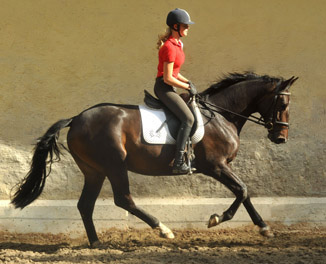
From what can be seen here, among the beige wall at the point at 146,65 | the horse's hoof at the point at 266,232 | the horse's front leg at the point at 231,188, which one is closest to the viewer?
the horse's front leg at the point at 231,188

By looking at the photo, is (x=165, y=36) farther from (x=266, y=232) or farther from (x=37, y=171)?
(x=266, y=232)

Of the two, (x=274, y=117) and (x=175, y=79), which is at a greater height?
(x=175, y=79)

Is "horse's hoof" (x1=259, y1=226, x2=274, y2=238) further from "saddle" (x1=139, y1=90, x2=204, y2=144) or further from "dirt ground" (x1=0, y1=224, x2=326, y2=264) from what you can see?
"saddle" (x1=139, y1=90, x2=204, y2=144)

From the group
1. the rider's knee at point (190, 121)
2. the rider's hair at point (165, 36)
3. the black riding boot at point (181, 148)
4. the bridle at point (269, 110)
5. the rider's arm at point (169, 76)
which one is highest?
the rider's hair at point (165, 36)

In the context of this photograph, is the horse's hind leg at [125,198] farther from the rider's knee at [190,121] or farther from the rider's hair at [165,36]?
the rider's hair at [165,36]

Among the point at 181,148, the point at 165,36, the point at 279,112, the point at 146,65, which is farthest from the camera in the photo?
the point at 146,65

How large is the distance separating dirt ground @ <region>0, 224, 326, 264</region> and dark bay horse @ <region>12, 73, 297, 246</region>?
12.4 inches

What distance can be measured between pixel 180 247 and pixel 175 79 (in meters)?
1.94

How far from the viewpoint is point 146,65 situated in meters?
7.14

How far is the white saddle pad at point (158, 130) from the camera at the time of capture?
577 centimetres

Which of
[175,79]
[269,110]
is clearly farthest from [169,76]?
[269,110]

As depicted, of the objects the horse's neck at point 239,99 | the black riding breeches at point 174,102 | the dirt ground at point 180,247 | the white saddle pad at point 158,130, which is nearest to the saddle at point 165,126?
the white saddle pad at point 158,130

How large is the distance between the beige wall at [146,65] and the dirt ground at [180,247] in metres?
0.58

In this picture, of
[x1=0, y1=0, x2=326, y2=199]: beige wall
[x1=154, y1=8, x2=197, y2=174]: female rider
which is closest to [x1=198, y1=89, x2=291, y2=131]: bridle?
[x1=154, y1=8, x2=197, y2=174]: female rider
